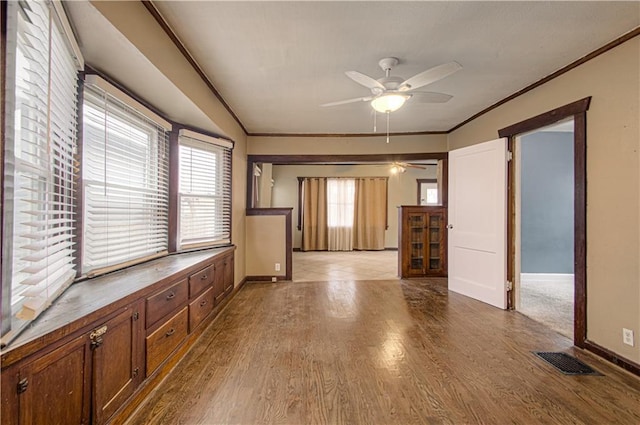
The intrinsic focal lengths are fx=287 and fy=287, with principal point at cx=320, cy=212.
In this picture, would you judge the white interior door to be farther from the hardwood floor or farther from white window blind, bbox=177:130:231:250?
white window blind, bbox=177:130:231:250

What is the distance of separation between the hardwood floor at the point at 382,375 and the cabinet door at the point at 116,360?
193 mm

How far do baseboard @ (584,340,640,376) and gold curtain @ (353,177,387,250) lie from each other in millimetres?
5984

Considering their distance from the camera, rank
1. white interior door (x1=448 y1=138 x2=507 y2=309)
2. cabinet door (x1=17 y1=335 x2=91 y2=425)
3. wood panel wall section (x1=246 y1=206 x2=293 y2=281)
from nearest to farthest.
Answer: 1. cabinet door (x1=17 y1=335 x2=91 y2=425)
2. white interior door (x1=448 y1=138 x2=507 y2=309)
3. wood panel wall section (x1=246 y1=206 x2=293 y2=281)

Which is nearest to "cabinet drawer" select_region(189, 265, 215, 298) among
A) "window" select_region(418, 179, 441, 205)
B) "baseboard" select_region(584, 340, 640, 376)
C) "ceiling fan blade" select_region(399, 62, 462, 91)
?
"ceiling fan blade" select_region(399, 62, 462, 91)

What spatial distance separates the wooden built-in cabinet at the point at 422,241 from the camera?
5.08 meters

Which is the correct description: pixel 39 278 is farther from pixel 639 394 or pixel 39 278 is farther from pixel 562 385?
pixel 639 394

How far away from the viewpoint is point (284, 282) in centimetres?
477

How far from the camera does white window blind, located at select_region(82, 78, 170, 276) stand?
1959 mm

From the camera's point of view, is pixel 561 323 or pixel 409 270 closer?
pixel 561 323

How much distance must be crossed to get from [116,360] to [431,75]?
2.76m

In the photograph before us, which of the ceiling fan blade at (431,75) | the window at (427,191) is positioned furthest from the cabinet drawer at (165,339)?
the window at (427,191)

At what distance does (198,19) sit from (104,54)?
64 cm

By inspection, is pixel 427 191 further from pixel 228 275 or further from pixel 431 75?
pixel 431 75

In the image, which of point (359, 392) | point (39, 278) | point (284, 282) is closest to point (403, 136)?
point (284, 282)
